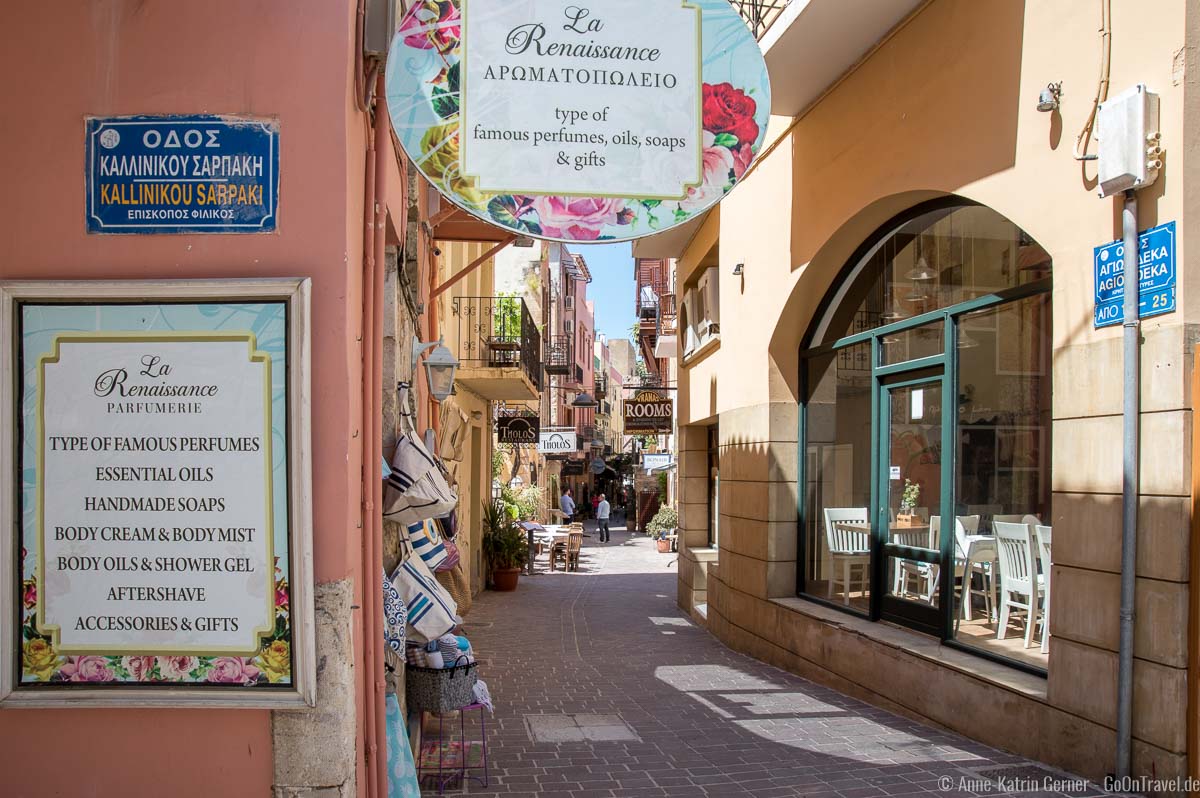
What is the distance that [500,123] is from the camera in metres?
3.56

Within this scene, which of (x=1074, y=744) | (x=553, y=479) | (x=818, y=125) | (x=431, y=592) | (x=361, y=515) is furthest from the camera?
(x=553, y=479)

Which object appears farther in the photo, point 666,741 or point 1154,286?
point 666,741

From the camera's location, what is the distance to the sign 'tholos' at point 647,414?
22969mm

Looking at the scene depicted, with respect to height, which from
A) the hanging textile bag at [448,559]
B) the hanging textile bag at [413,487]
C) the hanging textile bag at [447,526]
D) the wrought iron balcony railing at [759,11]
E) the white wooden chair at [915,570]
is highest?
the wrought iron balcony railing at [759,11]

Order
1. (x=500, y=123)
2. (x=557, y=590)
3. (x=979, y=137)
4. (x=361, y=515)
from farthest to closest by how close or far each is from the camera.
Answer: (x=557, y=590)
(x=979, y=137)
(x=361, y=515)
(x=500, y=123)

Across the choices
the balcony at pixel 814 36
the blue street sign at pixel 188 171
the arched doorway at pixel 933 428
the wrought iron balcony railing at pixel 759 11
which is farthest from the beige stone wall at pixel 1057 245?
the blue street sign at pixel 188 171

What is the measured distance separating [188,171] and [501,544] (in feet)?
46.2

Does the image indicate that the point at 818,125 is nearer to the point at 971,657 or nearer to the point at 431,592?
the point at 971,657

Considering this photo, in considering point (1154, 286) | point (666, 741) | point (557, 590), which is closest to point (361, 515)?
point (666, 741)

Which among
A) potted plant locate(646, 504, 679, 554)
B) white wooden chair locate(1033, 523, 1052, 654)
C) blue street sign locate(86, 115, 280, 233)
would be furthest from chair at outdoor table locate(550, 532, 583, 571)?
blue street sign locate(86, 115, 280, 233)

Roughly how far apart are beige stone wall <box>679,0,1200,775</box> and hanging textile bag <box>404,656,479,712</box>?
3184 mm

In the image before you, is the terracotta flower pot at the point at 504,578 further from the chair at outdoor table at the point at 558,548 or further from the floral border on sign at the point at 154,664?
the floral border on sign at the point at 154,664

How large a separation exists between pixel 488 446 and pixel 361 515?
15268 mm

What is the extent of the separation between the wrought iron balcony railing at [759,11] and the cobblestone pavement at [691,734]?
18.4 ft
